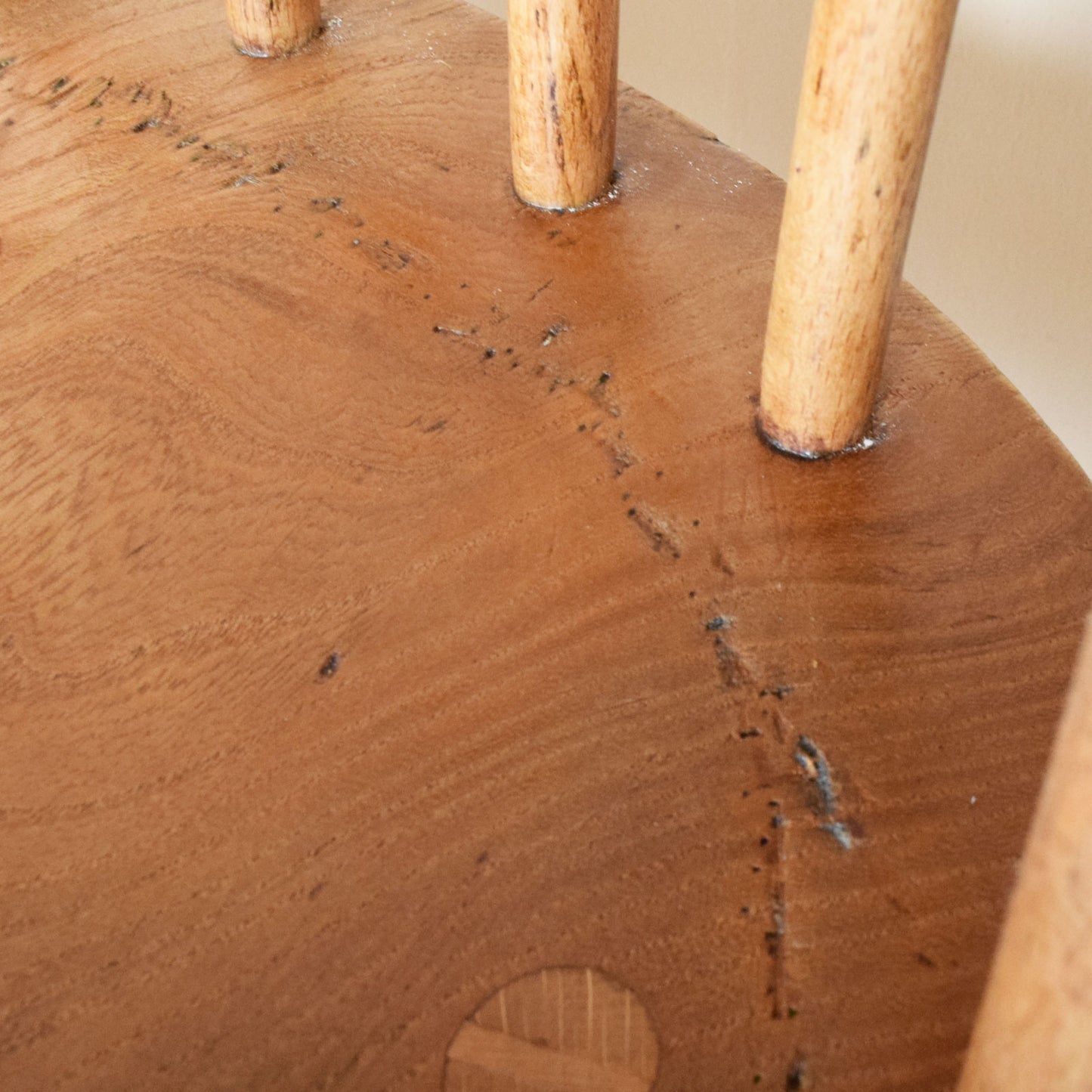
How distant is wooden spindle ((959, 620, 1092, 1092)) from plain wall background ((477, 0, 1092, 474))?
98 centimetres

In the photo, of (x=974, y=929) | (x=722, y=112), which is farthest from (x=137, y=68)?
(x=722, y=112)

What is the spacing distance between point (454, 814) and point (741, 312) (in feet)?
0.87

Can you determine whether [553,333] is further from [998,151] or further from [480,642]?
[998,151]

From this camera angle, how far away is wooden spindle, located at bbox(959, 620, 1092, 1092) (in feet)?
0.64

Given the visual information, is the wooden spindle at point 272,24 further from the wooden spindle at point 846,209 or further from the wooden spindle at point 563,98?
the wooden spindle at point 846,209

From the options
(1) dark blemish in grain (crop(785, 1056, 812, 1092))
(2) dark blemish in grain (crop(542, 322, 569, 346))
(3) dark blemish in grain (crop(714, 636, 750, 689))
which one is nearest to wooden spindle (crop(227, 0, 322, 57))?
(2) dark blemish in grain (crop(542, 322, 569, 346))

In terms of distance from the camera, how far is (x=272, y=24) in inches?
27.2

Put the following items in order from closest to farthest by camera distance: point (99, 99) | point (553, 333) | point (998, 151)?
point (553, 333) < point (99, 99) < point (998, 151)

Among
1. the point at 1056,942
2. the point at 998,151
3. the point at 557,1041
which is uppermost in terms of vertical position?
the point at 1056,942

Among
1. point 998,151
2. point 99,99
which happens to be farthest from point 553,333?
point 998,151

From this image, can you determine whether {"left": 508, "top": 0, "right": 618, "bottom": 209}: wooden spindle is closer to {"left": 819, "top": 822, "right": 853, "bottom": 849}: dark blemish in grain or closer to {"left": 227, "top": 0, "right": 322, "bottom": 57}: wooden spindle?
{"left": 227, "top": 0, "right": 322, "bottom": 57}: wooden spindle

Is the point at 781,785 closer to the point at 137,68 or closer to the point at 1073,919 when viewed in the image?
the point at 1073,919

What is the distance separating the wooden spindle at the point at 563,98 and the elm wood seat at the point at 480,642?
18 millimetres

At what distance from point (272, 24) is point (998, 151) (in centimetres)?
74
